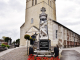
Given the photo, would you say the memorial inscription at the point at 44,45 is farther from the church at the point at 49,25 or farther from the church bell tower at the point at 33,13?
the church bell tower at the point at 33,13

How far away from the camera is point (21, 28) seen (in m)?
26.7

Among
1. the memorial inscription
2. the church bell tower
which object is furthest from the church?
the memorial inscription

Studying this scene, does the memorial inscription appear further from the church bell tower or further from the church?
the church bell tower

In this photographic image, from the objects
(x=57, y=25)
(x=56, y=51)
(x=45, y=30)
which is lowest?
(x=56, y=51)

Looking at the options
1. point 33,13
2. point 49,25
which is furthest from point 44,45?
point 33,13

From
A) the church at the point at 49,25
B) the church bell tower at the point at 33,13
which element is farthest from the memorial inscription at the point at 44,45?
the church bell tower at the point at 33,13

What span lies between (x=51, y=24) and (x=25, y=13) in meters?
10.8

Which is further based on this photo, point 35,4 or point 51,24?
Result: point 35,4

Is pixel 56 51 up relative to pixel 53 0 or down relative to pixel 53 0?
down

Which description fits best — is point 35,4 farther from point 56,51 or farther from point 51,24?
point 56,51

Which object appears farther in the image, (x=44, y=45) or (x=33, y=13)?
(x=33, y=13)

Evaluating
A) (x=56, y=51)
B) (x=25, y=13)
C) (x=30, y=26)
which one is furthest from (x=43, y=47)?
(x=25, y=13)

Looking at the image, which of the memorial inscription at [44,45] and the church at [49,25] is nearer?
the memorial inscription at [44,45]

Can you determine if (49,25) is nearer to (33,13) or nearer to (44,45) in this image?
(33,13)
